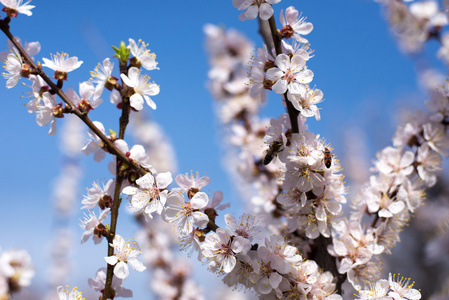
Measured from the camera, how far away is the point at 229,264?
6.00 ft

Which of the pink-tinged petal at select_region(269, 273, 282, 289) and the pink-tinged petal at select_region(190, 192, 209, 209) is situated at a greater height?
the pink-tinged petal at select_region(190, 192, 209, 209)

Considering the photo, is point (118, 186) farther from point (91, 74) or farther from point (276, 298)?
point (276, 298)

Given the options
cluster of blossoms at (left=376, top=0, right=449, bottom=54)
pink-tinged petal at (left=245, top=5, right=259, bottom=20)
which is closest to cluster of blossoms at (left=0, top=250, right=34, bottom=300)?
pink-tinged petal at (left=245, top=5, right=259, bottom=20)

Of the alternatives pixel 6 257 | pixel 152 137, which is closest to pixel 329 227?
pixel 6 257

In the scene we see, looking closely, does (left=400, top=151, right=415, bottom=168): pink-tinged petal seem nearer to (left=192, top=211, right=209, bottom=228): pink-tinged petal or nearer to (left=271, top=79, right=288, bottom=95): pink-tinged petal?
(left=271, top=79, right=288, bottom=95): pink-tinged petal

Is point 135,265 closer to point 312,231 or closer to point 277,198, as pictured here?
point 277,198

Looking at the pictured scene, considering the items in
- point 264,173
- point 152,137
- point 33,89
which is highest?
point 152,137

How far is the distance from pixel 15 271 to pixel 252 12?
2.43 metres

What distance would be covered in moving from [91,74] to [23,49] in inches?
14.1

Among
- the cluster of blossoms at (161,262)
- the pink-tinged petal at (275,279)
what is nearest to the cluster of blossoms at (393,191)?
the pink-tinged petal at (275,279)

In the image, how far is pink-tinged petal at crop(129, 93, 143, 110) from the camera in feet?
6.37

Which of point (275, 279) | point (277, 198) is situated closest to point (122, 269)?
point (275, 279)

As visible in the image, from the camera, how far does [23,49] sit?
195cm

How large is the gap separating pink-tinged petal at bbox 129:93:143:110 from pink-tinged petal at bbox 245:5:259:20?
0.67 metres
